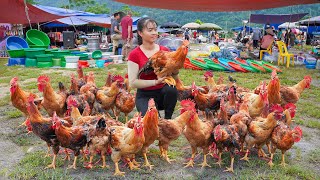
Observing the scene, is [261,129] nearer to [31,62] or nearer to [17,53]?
[31,62]

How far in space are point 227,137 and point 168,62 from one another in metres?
1.06

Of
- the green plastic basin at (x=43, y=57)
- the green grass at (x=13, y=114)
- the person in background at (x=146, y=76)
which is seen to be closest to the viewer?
the person in background at (x=146, y=76)

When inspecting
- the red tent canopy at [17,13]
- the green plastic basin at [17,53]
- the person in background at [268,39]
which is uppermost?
the red tent canopy at [17,13]

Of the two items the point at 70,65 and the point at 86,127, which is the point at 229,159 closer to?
the point at 86,127

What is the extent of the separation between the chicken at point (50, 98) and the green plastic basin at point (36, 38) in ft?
32.7

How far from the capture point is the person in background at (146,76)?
137 inches

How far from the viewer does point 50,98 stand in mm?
4223

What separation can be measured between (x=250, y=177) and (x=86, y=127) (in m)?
1.88

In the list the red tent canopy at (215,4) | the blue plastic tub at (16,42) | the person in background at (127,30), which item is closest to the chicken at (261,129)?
the red tent canopy at (215,4)

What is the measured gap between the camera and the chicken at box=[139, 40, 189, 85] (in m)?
3.17

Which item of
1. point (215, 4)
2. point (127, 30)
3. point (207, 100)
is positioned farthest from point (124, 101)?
point (127, 30)

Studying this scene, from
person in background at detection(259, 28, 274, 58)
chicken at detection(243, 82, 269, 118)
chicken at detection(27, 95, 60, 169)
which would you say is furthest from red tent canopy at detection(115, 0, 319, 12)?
chicken at detection(27, 95, 60, 169)

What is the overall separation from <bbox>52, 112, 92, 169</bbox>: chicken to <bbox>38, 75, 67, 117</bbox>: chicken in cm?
111

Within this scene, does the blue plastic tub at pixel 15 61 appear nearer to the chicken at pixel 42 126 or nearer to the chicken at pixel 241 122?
the chicken at pixel 42 126
